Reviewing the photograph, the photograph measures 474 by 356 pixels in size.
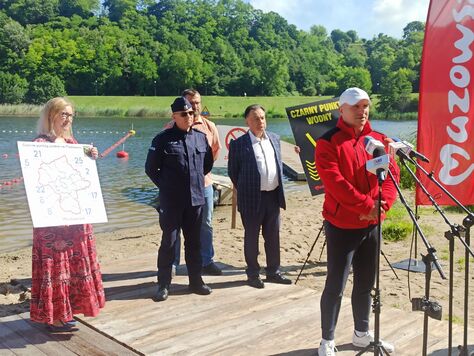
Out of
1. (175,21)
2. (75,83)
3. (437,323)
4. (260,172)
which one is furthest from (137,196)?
(175,21)

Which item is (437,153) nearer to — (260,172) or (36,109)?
(260,172)

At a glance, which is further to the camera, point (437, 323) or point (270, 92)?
point (270, 92)

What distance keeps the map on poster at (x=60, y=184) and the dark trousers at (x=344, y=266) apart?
188cm

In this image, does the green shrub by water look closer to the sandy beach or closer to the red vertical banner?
the sandy beach

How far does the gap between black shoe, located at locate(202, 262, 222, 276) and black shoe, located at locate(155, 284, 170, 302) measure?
89 centimetres

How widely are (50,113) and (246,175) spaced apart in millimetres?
1952

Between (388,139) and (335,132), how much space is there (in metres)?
0.34

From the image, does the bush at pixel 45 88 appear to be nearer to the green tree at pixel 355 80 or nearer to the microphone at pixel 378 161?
the green tree at pixel 355 80

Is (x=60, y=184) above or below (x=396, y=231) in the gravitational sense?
above

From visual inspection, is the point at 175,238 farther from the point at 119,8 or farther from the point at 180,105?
the point at 119,8

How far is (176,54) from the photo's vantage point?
8712 cm

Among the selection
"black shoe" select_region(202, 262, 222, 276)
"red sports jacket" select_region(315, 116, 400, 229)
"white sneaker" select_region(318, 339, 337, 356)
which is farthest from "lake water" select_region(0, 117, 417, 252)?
"red sports jacket" select_region(315, 116, 400, 229)

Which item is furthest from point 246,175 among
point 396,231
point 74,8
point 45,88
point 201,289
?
point 74,8

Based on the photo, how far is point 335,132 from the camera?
135 inches
